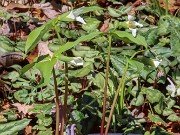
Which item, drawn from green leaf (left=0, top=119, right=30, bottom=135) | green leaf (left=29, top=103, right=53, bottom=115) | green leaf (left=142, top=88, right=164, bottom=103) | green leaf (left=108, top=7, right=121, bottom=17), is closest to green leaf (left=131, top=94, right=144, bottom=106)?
green leaf (left=142, top=88, right=164, bottom=103)

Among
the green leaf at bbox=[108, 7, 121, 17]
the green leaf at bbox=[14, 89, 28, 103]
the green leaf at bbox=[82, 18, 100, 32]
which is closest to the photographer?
the green leaf at bbox=[14, 89, 28, 103]

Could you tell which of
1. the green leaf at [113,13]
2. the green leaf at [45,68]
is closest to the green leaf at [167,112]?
the green leaf at [113,13]

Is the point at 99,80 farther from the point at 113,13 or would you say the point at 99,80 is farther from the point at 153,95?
the point at 113,13

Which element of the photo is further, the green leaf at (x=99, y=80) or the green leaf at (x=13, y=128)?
the green leaf at (x=99, y=80)

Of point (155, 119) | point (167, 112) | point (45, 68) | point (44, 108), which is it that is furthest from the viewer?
point (167, 112)

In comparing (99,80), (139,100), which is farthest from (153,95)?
(99,80)

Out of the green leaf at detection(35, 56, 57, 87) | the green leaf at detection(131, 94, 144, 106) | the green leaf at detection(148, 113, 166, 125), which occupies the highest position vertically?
the green leaf at detection(35, 56, 57, 87)

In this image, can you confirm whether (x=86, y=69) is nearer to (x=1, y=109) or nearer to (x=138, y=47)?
(x=1, y=109)

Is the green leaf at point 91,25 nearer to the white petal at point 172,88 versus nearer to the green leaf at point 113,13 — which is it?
the green leaf at point 113,13

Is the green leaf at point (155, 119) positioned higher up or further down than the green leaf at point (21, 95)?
further down

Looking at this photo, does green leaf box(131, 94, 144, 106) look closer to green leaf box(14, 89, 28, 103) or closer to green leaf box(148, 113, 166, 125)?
green leaf box(148, 113, 166, 125)

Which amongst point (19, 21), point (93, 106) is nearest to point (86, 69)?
point (93, 106)
